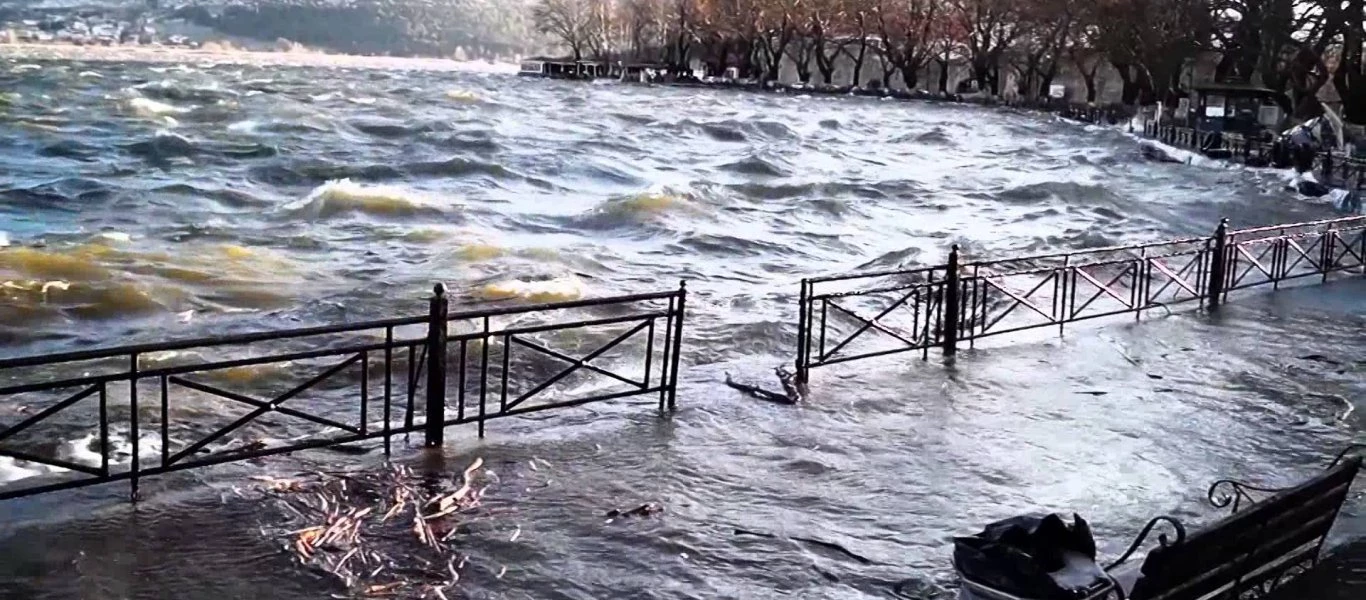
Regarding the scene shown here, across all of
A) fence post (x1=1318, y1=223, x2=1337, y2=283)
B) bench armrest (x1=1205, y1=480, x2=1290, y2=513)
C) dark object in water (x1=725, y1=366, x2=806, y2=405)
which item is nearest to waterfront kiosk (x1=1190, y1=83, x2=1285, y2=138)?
fence post (x1=1318, y1=223, x2=1337, y2=283)

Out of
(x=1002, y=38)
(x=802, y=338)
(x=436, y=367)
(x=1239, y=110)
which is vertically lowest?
(x=802, y=338)

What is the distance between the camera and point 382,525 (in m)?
8.27

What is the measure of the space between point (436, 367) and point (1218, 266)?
37.0ft

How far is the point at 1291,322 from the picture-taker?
16344 millimetres

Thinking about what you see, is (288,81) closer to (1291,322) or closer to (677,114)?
(677,114)

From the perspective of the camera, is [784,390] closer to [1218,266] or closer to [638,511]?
[638,511]

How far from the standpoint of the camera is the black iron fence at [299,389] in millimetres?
8547

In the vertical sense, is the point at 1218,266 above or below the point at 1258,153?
below

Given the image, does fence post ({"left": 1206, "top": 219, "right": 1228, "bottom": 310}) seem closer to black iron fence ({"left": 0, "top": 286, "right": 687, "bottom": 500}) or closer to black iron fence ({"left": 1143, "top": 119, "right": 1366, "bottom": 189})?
black iron fence ({"left": 0, "top": 286, "right": 687, "bottom": 500})

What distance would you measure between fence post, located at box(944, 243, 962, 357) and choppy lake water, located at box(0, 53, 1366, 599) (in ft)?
0.97

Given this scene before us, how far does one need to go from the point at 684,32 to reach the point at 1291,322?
116 meters

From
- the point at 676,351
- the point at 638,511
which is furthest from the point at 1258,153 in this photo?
the point at 638,511

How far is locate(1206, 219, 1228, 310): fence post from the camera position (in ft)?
55.4

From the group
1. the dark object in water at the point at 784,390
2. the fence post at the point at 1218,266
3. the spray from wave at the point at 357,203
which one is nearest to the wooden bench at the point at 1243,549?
the dark object in water at the point at 784,390
